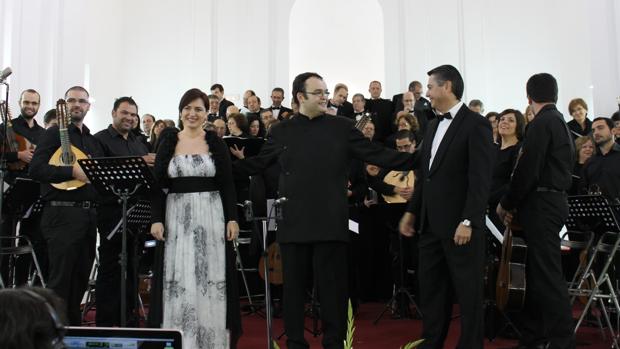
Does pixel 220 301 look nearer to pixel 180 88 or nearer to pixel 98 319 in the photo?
pixel 98 319

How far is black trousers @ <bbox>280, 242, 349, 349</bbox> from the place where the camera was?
4.18 metres

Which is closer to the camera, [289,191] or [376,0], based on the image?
[289,191]

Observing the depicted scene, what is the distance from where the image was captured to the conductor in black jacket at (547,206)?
4.54 metres

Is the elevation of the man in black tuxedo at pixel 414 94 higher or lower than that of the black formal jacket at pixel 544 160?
higher

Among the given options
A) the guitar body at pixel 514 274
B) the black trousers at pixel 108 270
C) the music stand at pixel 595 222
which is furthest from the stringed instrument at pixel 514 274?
the black trousers at pixel 108 270

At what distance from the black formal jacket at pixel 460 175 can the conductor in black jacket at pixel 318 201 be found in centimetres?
28

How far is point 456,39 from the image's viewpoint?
13617mm

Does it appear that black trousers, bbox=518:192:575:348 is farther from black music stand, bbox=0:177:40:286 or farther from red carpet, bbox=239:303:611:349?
black music stand, bbox=0:177:40:286

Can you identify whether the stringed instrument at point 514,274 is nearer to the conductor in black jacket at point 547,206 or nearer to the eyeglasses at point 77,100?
the conductor in black jacket at point 547,206

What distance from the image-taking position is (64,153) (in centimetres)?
509

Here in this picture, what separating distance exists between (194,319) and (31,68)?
6685 mm

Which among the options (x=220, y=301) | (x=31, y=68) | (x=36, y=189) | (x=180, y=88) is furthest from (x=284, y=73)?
(x=220, y=301)

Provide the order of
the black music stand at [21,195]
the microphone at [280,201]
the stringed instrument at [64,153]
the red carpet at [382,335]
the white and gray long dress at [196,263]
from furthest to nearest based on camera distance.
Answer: the black music stand at [21,195] → the red carpet at [382,335] → the stringed instrument at [64,153] → the white and gray long dress at [196,263] → the microphone at [280,201]

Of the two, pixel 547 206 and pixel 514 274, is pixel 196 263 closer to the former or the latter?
pixel 514 274
